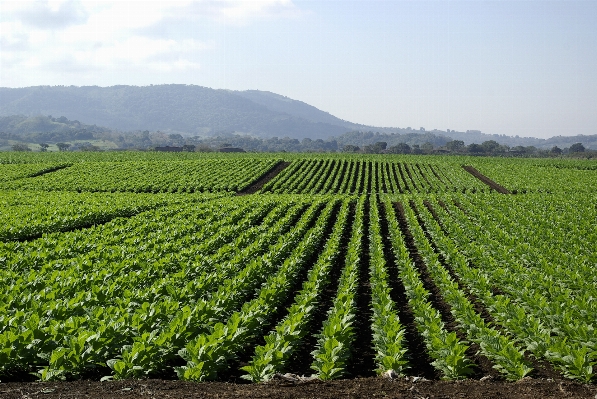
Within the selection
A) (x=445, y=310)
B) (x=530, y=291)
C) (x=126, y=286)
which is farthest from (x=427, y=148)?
(x=126, y=286)

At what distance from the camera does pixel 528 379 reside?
6582 mm

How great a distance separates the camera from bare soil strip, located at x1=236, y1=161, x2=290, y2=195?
135 feet

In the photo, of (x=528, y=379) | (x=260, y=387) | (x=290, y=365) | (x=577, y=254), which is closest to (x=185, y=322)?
(x=290, y=365)

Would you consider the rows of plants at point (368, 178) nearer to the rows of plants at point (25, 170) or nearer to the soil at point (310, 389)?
the rows of plants at point (25, 170)

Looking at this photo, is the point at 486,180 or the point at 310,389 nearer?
the point at 310,389

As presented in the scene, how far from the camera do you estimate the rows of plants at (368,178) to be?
42781 mm

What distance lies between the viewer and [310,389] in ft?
19.9

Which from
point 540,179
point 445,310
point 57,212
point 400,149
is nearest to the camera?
point 445,310

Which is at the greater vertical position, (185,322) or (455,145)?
(455,145)

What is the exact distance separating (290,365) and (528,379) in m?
3.63

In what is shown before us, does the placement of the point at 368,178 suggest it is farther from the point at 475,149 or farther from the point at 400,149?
the point at 475,149

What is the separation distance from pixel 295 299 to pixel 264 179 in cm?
3749

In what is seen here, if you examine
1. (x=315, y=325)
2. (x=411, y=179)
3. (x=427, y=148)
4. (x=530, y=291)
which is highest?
(x=427, y=148)

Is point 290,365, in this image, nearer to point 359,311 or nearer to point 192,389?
point 192,389
